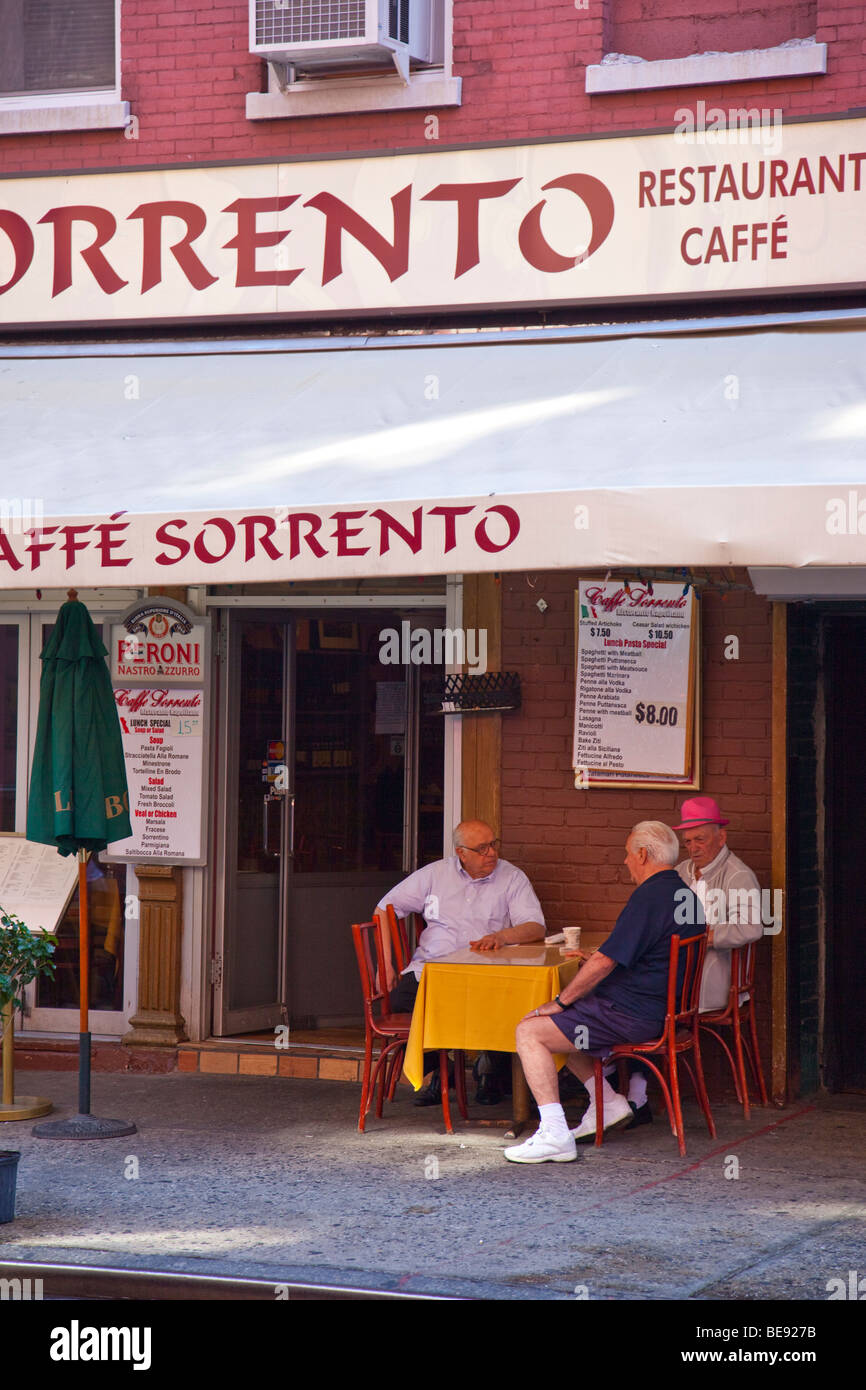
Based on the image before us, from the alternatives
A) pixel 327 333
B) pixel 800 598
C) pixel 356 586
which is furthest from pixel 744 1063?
pixel 327 333

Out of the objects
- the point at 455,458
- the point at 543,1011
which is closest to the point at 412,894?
the point at 543,1011

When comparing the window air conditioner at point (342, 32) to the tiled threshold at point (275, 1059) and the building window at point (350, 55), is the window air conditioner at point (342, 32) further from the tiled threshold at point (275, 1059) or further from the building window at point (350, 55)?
the tiled threshold at point (275, 1059)

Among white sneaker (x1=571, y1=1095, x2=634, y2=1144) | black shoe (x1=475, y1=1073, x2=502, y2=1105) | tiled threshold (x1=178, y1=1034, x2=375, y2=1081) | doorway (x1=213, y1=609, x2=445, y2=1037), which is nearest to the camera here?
white sneaker (x1=571, y1=1095, x2=634, y2=1144)

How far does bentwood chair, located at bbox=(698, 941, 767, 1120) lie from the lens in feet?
25.5

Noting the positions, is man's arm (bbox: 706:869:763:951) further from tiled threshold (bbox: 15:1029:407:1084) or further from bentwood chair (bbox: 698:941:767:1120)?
tiled threshold (bbox: 15:1029:407:1084)

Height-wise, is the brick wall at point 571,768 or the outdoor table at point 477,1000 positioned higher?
the brick wall at point 571,768

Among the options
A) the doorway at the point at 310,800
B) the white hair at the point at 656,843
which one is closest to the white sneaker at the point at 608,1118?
the white hair at the point at 656,843

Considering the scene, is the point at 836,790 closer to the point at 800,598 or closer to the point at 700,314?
the point at 800,598

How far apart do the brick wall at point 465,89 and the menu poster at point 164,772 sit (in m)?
2.83

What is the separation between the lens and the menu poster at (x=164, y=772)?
9195mm

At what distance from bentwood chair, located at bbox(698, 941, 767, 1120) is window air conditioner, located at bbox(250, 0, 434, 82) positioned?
15.2 ft

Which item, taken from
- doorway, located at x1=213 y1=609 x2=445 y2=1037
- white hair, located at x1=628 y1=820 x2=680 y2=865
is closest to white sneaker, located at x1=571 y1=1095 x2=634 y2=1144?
white hair, located at x1=628 y1=820 x2=680 y2=865

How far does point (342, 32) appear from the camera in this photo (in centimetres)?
854

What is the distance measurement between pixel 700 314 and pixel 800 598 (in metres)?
1.47
